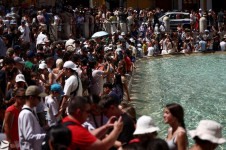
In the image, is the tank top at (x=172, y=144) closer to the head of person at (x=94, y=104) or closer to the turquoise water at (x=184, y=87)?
the head of person at (x=94, y=104)

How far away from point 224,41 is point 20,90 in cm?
2960

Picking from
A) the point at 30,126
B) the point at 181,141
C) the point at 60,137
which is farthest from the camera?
the point at 30,126

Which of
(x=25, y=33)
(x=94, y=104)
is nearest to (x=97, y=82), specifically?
(x=94, y=104)

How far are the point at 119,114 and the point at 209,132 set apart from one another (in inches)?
→ 64.6

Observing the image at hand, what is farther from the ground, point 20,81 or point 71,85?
point 20,81

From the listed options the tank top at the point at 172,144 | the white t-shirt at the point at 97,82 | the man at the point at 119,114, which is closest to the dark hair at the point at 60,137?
the tank top at the point at 172,144

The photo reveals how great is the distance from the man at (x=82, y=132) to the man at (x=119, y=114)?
0.54m

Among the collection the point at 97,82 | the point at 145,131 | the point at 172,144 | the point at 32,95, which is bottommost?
the point at 97,82

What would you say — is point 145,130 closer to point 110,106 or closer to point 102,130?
point 102,130

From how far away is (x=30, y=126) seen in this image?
7.86 m

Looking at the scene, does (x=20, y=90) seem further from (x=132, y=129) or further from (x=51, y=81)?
(x=51, y=81)

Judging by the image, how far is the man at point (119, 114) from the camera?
746cm

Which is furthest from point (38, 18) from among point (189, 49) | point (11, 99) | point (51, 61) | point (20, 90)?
point (20, 90)

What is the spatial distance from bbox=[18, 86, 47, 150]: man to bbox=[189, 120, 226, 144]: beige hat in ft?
7.63
